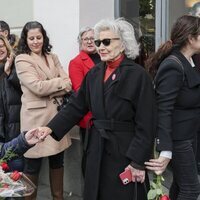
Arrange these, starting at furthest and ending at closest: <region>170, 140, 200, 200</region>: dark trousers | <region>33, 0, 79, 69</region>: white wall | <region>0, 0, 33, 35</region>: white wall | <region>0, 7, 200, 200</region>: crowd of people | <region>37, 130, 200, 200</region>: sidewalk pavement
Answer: <region>0, 0, 33, 35</region>: white wall < <region>33, 0, 79, 69</region>: white wall < <region>37, 130, 200, 200</region>: sidewalk pavement < <region>170, 140, 200, 200</region>: dark trousers < <region>0, 7, 200, 200</region>: crowd of people

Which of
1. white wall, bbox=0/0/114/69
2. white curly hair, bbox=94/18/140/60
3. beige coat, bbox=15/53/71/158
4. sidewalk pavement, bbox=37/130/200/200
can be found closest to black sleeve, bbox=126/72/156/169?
white curly hair, bbox=94/18/140/60

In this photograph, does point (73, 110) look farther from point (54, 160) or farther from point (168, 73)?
point (54, 160)

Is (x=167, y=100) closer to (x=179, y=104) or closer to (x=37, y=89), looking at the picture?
(x=179, y=104)

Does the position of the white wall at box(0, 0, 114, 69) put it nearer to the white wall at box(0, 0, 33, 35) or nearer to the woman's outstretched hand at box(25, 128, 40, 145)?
the white wall at box(0, 0, 33, 35)

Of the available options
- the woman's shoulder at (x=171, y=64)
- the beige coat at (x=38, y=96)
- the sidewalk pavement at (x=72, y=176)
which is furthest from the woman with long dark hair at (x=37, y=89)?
the woman's shoulder at (x=171, y=64)

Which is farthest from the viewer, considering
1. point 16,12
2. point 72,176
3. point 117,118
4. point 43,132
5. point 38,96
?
point 16,12

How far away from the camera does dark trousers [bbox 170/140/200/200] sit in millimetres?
3244

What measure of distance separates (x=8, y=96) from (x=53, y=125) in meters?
1.23

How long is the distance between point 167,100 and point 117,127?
1.29 feet

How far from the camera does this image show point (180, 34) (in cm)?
320

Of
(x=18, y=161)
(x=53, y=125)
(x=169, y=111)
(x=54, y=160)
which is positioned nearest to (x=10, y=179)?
(x=53, y=125)

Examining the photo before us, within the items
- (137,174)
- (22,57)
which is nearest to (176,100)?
(137,174)

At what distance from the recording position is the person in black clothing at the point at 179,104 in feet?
10.2

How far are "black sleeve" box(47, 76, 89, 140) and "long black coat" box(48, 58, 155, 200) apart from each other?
8 cm
